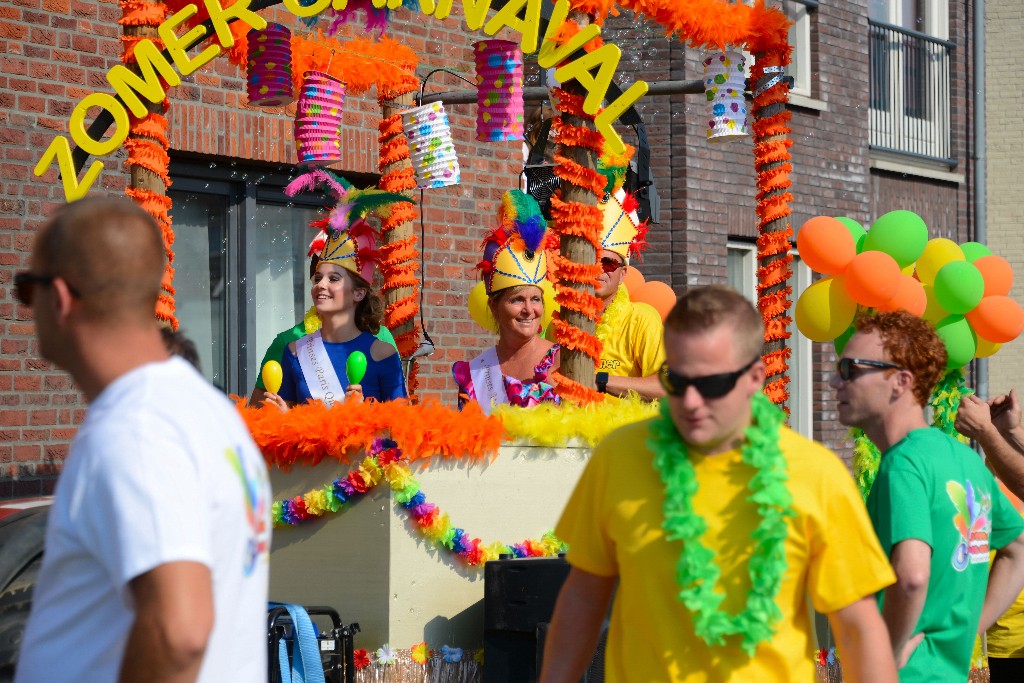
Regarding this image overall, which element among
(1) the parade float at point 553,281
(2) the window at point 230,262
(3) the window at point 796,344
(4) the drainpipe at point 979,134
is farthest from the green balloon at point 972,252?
(4) the drainpipe at point 979,134

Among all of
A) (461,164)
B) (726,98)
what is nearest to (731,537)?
(726,98)

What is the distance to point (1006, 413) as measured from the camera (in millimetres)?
4859

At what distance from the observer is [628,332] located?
260 inches

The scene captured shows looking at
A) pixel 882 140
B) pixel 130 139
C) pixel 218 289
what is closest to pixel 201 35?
pixel 130 139

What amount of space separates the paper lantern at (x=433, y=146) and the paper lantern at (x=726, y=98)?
53.2 inches

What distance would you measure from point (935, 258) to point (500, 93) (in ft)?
6.98

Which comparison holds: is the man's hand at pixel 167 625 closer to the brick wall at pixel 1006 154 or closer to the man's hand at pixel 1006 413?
the man's hand at pixel 1006 413

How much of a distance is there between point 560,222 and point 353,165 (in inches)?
144

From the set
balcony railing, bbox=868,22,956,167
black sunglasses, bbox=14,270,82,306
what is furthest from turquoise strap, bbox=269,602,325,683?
balcony railing, bbox=868,22,956,167

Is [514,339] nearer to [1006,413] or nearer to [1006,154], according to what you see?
[1006,413]

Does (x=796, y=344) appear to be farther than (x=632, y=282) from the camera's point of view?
Yes

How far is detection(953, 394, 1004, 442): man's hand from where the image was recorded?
4535 mm

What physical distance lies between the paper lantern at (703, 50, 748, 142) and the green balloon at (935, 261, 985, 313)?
1457mm

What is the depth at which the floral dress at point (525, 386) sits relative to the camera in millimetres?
6176
